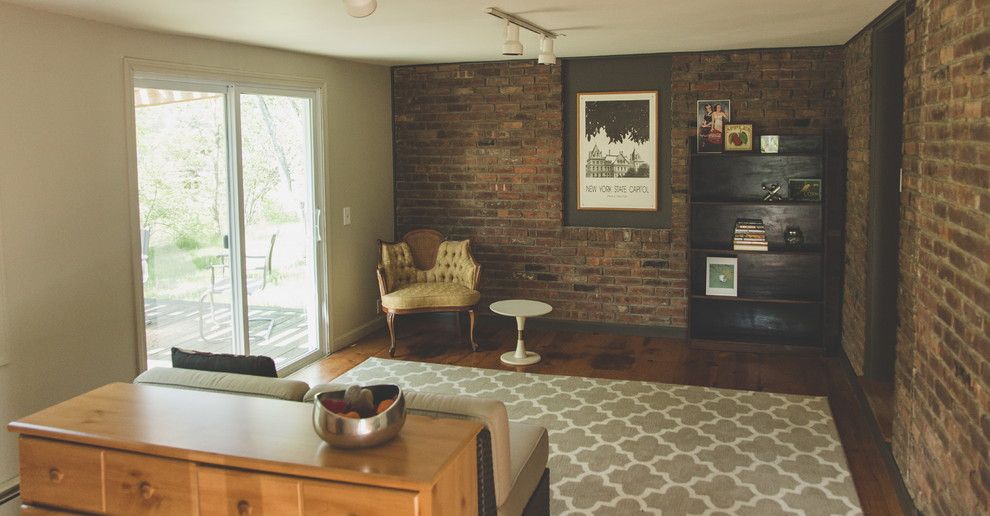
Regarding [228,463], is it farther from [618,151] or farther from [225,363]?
[618,151]

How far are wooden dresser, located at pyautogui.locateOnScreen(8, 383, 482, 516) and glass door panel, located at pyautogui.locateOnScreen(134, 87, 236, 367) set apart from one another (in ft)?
7.66

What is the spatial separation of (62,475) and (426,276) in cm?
488

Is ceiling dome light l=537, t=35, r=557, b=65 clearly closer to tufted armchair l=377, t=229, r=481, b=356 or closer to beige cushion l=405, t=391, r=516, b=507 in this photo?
tufted armchair l=377, t=229, r=481, b=356

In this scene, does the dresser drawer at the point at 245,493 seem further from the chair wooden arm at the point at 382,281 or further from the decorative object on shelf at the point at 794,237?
the decorative object on shelf at the point at 794,237

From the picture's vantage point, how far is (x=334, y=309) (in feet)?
23.0

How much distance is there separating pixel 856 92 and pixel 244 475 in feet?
17.1

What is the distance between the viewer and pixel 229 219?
5.79 meters

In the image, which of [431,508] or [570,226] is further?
[570,226]

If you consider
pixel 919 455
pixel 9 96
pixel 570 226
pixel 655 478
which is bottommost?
pixel 655 478

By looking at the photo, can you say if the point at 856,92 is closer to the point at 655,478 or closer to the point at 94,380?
the point at 655,478

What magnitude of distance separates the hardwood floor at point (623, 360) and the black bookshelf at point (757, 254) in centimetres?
38

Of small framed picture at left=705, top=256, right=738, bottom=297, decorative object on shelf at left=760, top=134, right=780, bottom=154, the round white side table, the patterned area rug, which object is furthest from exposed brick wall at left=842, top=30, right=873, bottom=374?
the round white side table

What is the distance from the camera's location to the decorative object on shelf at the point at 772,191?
681cm

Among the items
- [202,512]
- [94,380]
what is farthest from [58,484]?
[94,380]
